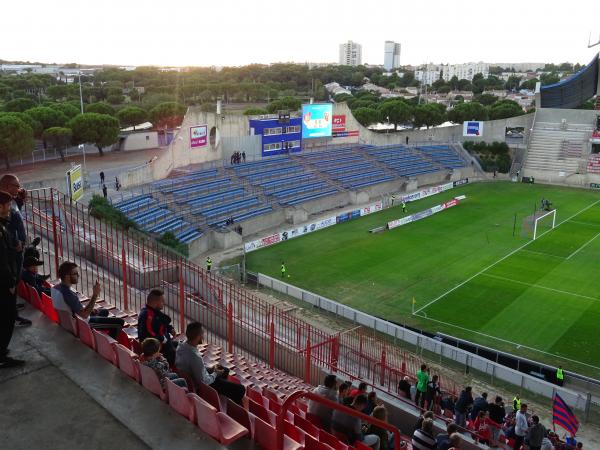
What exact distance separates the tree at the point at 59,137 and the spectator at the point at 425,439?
45314mm

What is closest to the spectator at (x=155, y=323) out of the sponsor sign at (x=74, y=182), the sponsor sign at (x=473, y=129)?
the sponsor sign at (x=74, y=182)

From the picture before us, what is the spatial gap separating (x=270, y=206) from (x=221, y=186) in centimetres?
403

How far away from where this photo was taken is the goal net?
126 feet

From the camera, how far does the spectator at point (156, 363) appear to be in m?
7.00

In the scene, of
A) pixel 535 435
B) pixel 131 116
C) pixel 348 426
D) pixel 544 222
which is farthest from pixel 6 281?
pixel 131 116

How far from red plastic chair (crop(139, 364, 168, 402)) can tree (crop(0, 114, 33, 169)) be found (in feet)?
125

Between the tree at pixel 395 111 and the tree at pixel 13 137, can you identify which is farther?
the tree at pixel 395 111

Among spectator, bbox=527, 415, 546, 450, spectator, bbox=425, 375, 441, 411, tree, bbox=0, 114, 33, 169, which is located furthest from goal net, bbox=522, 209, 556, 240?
tree, bbox=0, 114, 33, 169

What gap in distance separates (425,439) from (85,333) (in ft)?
17.8

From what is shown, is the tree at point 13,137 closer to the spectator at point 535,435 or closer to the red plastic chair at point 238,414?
the spectator at point 535,435

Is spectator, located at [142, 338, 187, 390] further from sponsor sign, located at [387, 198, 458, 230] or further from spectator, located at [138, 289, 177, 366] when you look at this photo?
sponsor sign, located at [387, 198, 458, 230]

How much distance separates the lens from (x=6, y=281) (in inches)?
281

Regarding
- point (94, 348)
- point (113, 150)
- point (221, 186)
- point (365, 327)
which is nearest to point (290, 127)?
point (221, 186)

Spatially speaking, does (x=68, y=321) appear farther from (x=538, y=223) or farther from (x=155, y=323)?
(x=538, y=223)
